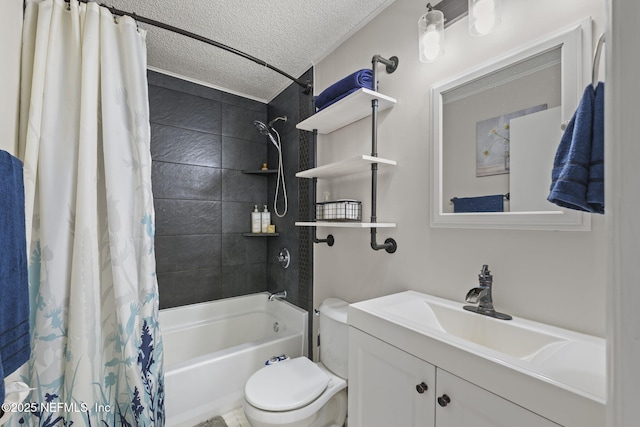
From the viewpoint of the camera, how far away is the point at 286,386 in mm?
1340

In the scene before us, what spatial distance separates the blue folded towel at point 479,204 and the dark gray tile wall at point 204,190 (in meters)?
1.87

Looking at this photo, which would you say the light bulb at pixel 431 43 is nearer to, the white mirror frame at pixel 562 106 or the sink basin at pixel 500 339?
the white mirror frame at pixel 562 106

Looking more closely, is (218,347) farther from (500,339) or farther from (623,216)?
(623,216)

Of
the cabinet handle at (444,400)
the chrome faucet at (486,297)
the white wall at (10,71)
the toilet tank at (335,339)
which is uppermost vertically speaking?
the white wall at (10,71)

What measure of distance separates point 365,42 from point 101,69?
4.64 feet

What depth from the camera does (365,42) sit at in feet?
5.28

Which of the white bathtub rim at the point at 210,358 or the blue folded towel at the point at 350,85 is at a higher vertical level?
the blue folded towel at the point at 350,85

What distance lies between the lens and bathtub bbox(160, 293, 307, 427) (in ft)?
5.03

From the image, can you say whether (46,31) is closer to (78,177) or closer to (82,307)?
(78,177)

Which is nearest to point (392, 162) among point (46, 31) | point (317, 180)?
point (317, 180)

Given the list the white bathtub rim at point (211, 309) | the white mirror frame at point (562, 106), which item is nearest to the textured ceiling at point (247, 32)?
the white mirror frame at point (562, 106)

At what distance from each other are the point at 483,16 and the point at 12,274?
1.70 meters

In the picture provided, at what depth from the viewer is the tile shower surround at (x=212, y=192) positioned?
2.13 meters

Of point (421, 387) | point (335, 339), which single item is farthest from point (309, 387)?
point (421, 387)
